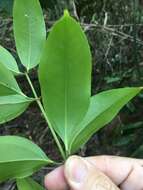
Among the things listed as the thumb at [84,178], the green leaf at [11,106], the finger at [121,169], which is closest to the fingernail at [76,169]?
the thumb at [84,178]

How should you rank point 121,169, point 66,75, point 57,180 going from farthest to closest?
point 121,169, point 57,180, point 66,75

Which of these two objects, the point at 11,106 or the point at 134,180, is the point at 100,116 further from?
the point at 134,180

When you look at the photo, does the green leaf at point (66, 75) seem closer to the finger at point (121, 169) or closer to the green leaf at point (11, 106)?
the green leaf at point (11, 106)

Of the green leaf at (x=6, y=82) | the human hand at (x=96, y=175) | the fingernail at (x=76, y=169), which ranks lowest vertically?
the human hand at (x=96, y=175)

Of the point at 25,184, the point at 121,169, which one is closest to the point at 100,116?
the point at 25,184

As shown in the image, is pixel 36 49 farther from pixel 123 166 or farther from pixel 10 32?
pixel 10 32

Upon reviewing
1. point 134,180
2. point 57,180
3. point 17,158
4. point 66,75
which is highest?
point 66,75

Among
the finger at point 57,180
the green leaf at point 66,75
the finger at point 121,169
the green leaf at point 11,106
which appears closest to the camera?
the green leaf at point 66,75

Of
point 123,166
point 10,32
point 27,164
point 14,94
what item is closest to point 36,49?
point 14,94
